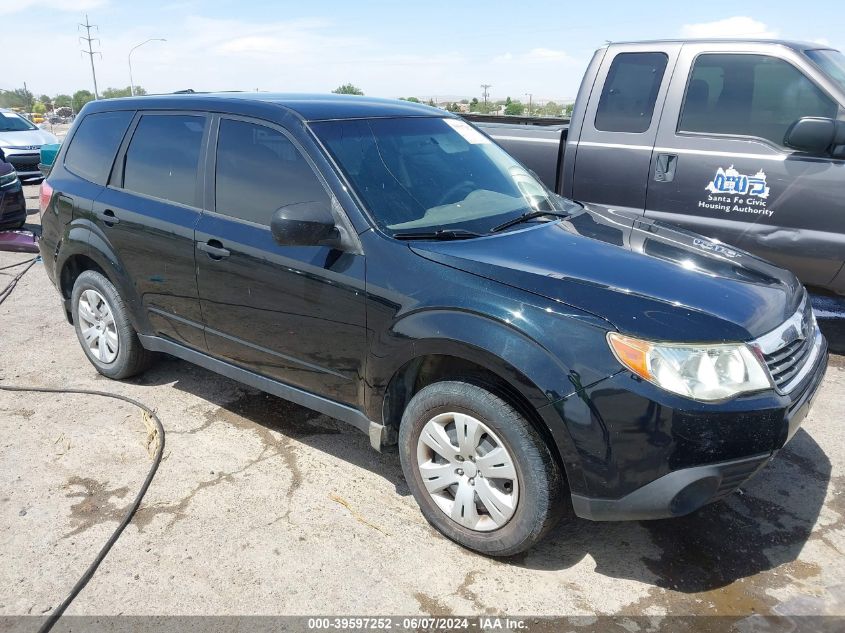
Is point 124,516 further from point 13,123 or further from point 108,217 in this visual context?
point 13,123

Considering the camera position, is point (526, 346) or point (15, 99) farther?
point (15, 99)

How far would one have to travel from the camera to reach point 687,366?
2.43 meters

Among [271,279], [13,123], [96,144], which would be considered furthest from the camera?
[13,123]

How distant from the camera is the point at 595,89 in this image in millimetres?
5434

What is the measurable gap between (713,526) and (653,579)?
0.50 metres

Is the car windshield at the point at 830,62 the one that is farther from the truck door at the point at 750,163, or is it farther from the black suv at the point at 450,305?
the black suv at the point at 450,305

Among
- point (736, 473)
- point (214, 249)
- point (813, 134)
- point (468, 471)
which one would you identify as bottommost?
point (468, 471)

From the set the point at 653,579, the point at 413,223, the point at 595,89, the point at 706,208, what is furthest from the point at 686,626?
the point at 595,89

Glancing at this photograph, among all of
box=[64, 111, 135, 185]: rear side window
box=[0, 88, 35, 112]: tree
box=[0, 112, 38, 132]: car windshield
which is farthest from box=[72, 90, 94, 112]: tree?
box=[64, 111, 135, 185]: rear side window

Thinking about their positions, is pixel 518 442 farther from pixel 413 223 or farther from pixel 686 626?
pixel 413 223

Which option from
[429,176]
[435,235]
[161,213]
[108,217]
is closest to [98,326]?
[108,217]

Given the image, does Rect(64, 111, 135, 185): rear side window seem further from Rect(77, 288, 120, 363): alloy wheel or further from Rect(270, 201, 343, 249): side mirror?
Rect(270, 201, 343, 249): side mirror

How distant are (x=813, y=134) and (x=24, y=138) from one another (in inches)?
578

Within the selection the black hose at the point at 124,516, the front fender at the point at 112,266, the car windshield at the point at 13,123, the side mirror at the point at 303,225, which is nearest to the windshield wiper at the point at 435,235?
the side mirror at the point at 303,225
